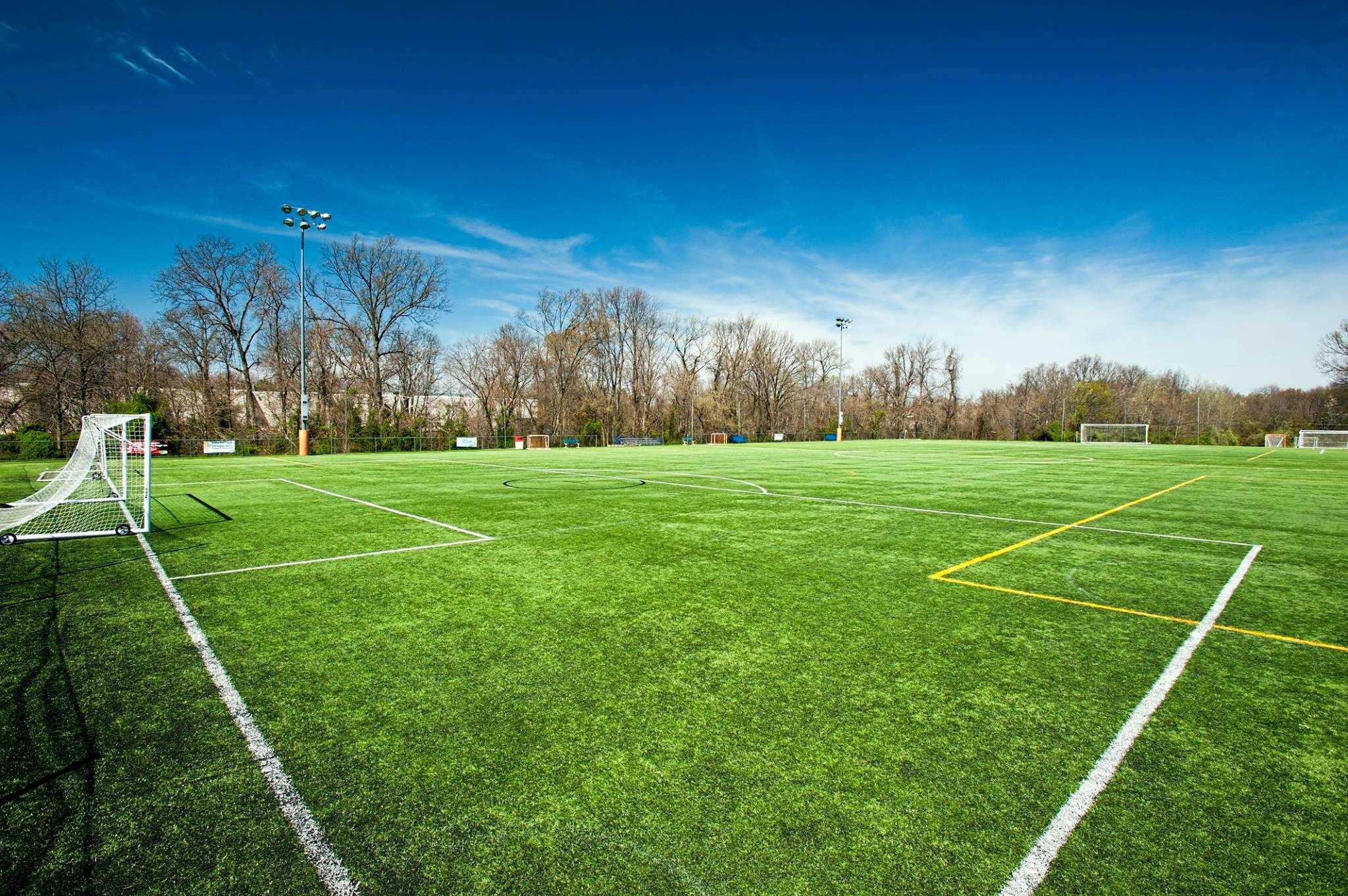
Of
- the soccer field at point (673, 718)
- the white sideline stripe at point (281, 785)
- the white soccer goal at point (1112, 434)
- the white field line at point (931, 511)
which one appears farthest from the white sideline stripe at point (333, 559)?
the white soccer goal at point (1112, 434)

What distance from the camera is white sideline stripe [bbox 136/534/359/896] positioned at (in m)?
2.17

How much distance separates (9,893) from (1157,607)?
7.14 meters

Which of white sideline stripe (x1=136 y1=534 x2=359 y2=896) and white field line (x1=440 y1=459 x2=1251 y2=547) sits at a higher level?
white field line (x1=440 y1=459 x2=1251 y2=547)

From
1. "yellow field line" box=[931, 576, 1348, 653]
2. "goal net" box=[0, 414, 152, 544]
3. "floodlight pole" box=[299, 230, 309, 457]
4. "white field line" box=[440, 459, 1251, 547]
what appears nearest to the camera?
"yellow field line" box=[931, 576, 1348, 653]

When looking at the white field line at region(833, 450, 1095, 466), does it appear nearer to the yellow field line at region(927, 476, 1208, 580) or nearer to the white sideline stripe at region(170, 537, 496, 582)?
→ the yellow field line at region(927, 476, 1208, 580)

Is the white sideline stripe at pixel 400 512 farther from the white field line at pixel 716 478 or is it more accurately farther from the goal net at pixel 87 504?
the white field line at pixel 716 478

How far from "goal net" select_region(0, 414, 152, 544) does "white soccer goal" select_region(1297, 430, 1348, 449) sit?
74.0 meters

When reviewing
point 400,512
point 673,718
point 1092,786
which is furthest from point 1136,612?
point 400,512

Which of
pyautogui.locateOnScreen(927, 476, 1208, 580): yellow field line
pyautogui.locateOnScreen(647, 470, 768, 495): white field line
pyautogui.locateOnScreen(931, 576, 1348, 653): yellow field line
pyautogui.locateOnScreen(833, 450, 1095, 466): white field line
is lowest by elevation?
pyautogui.locateOnScreen(931, 576, 1348, 653): yellow field line

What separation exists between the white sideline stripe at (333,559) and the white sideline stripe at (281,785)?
205 cm

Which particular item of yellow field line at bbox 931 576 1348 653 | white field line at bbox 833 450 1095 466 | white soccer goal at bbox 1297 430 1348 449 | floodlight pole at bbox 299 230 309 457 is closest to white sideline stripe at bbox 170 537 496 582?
yellow field line at bbox 931 576 1348 653

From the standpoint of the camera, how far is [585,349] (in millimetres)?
60500

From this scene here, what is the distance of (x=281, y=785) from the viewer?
2.69 m

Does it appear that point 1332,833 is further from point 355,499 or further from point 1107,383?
point 1107,383
